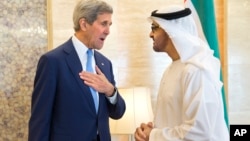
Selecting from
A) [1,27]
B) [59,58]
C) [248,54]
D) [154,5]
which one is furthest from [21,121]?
[248,54]

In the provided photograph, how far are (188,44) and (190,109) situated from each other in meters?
0.31

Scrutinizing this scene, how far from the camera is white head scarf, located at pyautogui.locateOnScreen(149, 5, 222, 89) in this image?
5.08 feet

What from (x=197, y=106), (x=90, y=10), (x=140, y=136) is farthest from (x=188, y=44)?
(x=90, y=10)

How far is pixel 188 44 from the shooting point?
158 cm

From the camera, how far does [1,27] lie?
8.75ft

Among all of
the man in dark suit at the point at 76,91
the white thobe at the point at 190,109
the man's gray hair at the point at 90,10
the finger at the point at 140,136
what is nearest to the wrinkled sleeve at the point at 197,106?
the white thobe at the point at 190,109

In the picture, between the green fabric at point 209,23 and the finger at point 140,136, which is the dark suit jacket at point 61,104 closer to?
the finger at point 140,136

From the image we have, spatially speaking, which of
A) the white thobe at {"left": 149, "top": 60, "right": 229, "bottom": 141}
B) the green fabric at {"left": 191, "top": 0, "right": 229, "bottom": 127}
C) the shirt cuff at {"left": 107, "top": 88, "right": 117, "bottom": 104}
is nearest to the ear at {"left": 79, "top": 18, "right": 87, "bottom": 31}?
the shirt cuff at {"left": 107, "top": 88, "right": 117, "bottom": 104}

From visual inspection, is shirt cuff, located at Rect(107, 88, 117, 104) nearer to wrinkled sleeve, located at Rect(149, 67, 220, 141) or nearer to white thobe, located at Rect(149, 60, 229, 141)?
white thobe, located at Rect(149, 60, 229, 141)

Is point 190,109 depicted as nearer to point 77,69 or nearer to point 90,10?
point 77,69

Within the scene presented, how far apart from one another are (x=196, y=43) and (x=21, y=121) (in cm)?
168

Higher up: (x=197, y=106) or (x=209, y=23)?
(x=209, y=23)

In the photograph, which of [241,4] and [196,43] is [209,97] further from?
[241,4]

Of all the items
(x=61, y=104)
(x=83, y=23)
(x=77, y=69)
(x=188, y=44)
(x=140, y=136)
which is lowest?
(x=140, y=136)
